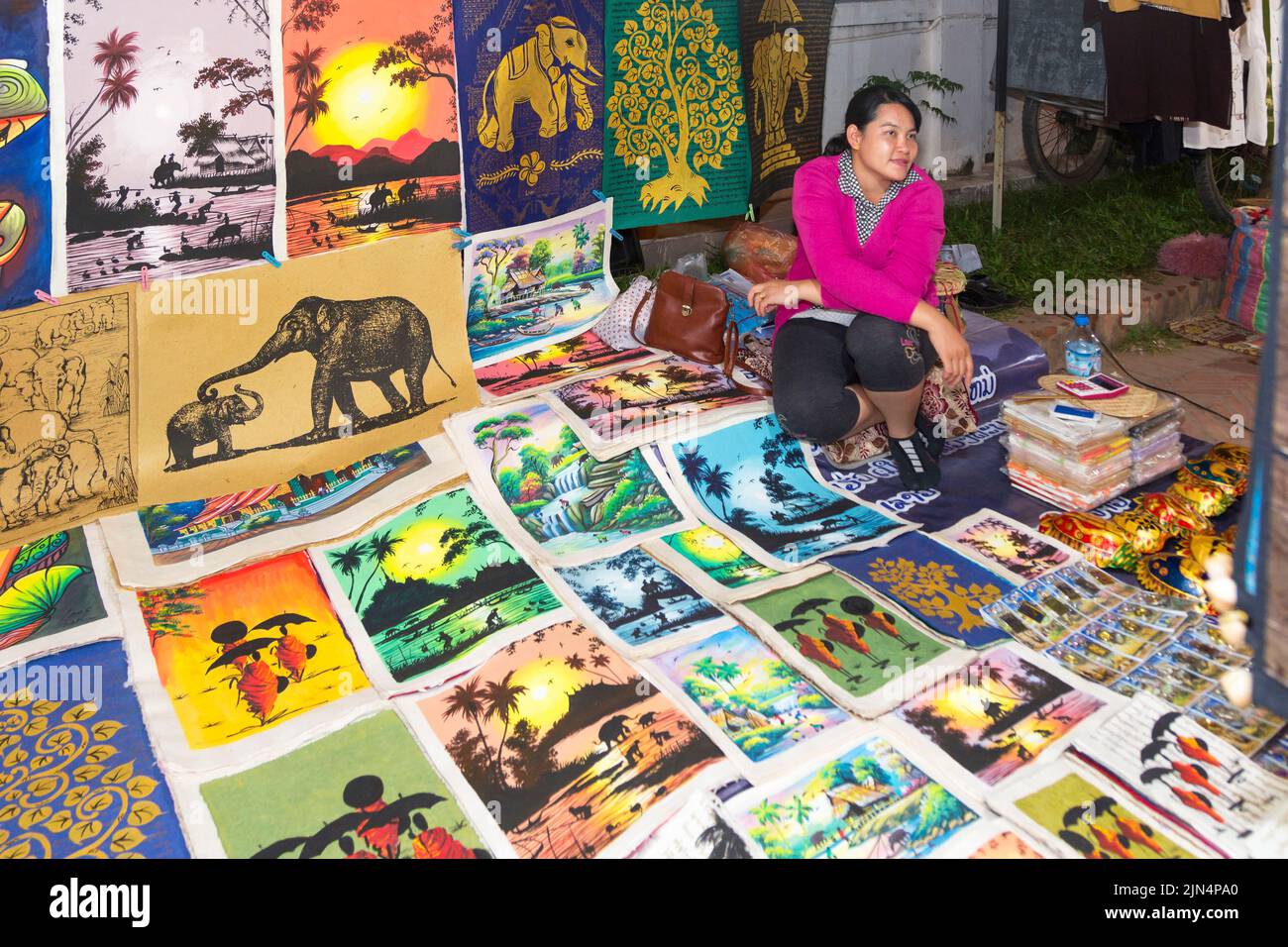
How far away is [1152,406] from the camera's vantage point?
306 centimetres

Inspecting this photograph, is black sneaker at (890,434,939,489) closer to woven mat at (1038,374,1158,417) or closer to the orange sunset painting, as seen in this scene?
woven mat at (1038,374,1158,417)

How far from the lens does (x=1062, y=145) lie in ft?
19.7

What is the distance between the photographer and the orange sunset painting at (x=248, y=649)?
2248 mm

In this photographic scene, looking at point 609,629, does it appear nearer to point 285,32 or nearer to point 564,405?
point 564,405

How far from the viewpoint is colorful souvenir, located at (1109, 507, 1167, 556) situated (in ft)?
8.98

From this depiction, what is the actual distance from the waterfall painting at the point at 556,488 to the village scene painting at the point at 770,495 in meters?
0.12

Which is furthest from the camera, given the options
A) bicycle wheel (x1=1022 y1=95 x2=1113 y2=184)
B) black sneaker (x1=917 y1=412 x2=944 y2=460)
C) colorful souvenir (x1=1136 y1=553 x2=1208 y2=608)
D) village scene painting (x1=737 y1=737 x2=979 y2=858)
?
bicycle wheel (x1=1022 y1=95 x2=1113 y2=184)

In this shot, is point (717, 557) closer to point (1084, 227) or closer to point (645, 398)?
point (645, 398)

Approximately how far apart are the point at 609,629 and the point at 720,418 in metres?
0.96

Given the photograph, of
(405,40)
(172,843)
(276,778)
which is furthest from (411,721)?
(405,40)

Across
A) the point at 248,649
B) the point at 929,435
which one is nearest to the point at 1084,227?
the point at 929,435

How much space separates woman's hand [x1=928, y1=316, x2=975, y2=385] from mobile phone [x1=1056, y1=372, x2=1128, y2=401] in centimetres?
39

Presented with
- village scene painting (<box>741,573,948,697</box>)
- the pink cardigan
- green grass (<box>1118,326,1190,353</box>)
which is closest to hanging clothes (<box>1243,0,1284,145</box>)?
green grass (<box>1118,326,1190,353</box>)

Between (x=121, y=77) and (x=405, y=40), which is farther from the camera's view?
(x=405, y=40)
